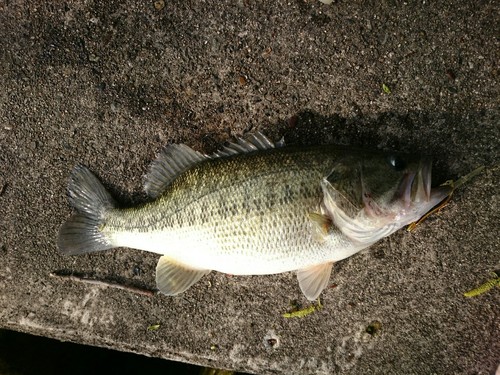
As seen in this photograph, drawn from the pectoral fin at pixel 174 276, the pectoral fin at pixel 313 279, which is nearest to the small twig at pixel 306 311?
the pectoral fin at pixel 313 279

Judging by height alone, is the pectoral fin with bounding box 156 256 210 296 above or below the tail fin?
below

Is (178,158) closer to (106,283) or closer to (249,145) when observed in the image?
(249,145)

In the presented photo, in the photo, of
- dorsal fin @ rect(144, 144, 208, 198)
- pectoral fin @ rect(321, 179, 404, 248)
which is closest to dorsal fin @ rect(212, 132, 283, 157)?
dorsal fin @ rect(144, 144, 208, 198)

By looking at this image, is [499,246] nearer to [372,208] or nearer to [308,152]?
[372,208]

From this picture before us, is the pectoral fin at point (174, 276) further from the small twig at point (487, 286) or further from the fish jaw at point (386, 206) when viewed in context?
the small twig at point (487, 286)

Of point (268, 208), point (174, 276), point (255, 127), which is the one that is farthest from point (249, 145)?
point (174, 276)

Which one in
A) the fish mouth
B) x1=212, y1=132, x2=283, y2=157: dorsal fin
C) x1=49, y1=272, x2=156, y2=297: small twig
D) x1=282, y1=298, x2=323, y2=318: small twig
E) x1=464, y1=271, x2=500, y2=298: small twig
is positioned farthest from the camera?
x1=49, y1=272, x2=156, y2=297: small twig

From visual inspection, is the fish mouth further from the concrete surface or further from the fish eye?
the concrete surface
